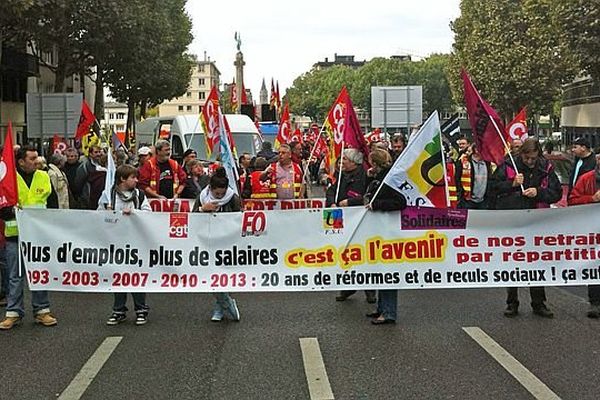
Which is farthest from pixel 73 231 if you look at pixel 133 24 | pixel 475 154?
pixel 133 24

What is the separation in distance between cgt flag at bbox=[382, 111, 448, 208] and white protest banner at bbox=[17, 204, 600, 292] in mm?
141

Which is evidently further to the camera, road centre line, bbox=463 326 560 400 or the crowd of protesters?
the crowd of protesters

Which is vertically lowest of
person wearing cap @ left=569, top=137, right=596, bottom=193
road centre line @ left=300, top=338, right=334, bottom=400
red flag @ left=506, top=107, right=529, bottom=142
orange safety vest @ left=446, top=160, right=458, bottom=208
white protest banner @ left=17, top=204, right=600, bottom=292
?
road centre line @ left=300, top=338, right=334, bottom=400

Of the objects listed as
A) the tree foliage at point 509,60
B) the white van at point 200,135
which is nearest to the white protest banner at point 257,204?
the white van at point 200,135

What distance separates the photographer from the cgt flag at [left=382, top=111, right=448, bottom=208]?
8594 mm

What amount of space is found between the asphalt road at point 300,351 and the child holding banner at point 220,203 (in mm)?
160

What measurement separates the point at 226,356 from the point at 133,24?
26.5 meters

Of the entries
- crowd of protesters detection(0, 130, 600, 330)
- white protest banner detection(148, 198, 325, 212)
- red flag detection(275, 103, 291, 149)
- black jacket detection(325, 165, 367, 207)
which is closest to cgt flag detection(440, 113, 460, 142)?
red flag detection(275, 103, 291, 149)

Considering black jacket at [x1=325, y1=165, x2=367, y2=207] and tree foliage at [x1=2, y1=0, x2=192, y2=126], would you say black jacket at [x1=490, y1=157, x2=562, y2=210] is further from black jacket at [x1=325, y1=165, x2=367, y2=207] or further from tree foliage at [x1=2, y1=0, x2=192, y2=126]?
tree foliage at [x1=2, y1=0, x2=192, y2=126]

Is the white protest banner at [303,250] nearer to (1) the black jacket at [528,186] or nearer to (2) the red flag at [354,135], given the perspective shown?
(1) the black jacket at [528,186]

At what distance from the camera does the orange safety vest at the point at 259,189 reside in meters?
12.3

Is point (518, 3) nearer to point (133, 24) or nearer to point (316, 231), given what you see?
point (133, 24)

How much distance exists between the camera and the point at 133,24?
106 feet

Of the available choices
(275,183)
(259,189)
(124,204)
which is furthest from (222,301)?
(259,189)
